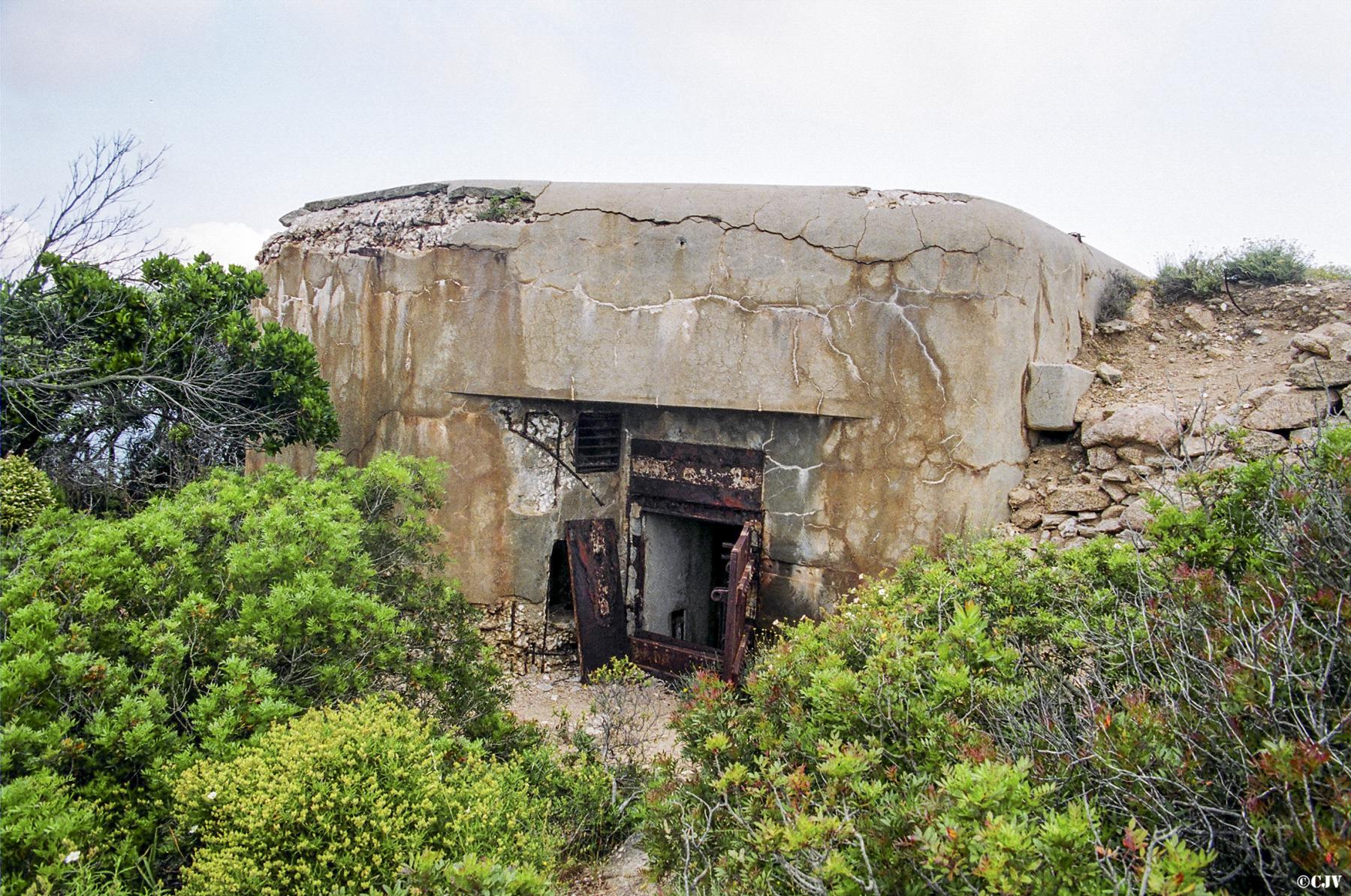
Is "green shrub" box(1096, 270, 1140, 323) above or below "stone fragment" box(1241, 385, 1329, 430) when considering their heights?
above

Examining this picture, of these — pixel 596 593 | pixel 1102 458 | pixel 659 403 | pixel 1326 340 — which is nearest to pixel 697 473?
pixel 659 403

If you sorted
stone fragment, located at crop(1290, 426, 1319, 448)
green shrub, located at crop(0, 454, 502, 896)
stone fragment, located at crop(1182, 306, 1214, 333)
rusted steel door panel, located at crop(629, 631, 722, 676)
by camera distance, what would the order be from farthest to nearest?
stone fragment, located at crop(1182, 306, 1214, 333), rusted steel door panel, located at crop(629, 631, 722, 676), stone fragment, located at crop(1290, 426, 1319, 448), green shrub, located at crop(0, 454, 502, 896)

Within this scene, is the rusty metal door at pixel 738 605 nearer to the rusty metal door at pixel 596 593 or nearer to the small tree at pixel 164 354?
the rusty metal door at pixel 596 593

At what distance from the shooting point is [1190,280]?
6969mm

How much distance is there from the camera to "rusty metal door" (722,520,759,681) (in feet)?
16.8

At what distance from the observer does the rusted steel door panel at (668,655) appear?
566 centimetres

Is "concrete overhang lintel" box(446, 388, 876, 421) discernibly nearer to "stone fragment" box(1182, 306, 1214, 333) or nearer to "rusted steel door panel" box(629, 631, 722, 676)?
"rusted steel door panel" box(629, 631, 722, 676)

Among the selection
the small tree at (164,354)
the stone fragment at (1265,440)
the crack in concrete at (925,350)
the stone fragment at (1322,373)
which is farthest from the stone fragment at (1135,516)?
the small tree at (164,354)

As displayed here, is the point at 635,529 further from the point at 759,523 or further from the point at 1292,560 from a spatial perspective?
the point at 1292,560

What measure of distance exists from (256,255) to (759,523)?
4.66 meters

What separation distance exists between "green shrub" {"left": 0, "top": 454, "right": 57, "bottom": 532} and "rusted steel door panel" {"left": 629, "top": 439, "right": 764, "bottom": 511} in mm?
4187

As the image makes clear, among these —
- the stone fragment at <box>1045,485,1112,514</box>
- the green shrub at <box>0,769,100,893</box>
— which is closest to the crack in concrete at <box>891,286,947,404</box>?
the stone fragment at <box>1045,485,1112,514</box>

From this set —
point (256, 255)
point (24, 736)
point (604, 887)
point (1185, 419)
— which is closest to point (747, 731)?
point (604, 887)

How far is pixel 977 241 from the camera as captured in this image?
493cm
